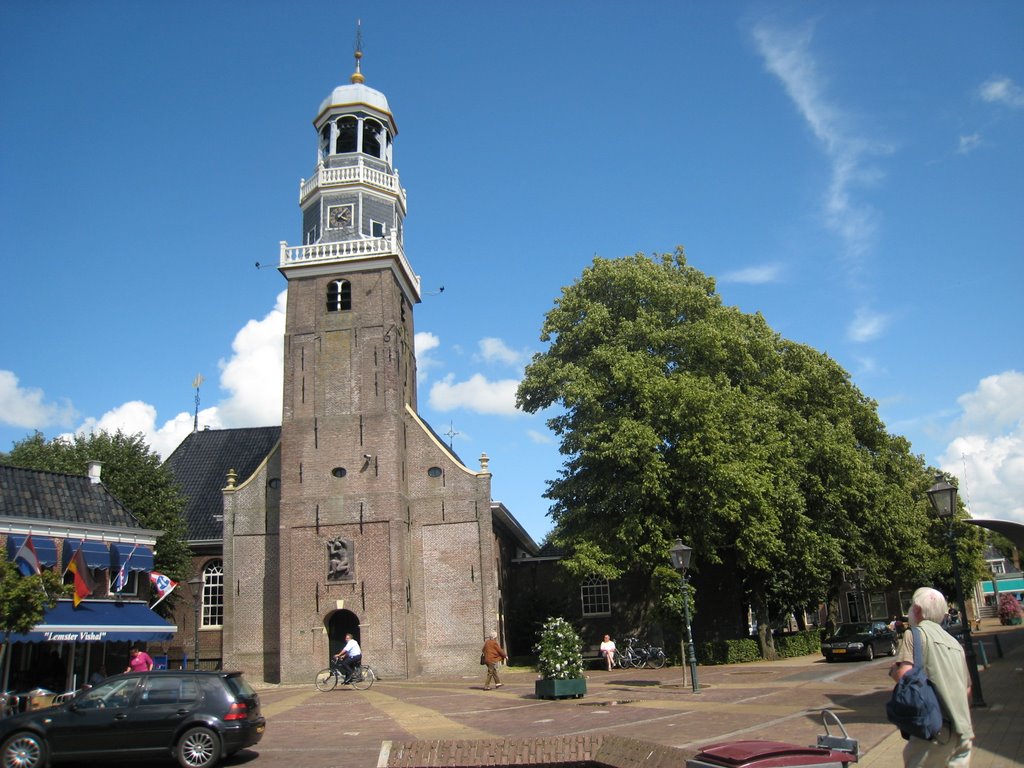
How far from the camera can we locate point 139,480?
33.7m

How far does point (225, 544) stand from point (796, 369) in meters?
25.3

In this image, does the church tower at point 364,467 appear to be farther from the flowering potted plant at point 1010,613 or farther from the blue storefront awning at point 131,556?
the flowering potted plant at point 1010,613

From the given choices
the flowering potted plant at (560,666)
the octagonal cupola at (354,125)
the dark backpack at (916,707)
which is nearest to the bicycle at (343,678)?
the flowering potted plant at (560,666)

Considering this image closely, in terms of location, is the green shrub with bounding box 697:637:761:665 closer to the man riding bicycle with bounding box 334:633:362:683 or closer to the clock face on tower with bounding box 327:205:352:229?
the man riding bicycle with bounding box 334:633:362:683

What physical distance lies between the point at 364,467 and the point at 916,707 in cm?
2770

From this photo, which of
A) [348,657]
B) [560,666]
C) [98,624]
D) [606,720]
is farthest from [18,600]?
[606,720]

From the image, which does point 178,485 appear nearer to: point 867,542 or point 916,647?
point 867,542

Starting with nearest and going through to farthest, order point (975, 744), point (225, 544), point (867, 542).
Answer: point (975, 744) → point (225, 544) → point (867, 542)

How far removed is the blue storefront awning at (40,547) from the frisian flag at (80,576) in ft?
2.40

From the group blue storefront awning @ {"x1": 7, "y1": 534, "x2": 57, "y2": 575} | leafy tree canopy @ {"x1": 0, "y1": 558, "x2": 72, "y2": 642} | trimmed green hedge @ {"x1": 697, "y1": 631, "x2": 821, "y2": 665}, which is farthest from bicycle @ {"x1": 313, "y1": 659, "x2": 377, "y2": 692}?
trimmed green hedge @ {"x1": 697, "y1": 631, "x2": 821, "y2": 665}

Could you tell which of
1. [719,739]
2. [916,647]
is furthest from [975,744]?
[916,647]

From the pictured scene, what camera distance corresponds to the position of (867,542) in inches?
1388

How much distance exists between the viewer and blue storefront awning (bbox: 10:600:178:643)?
2316 centimetres

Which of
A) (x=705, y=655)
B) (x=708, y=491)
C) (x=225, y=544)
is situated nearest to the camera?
Answer: (x=708, y=491)
